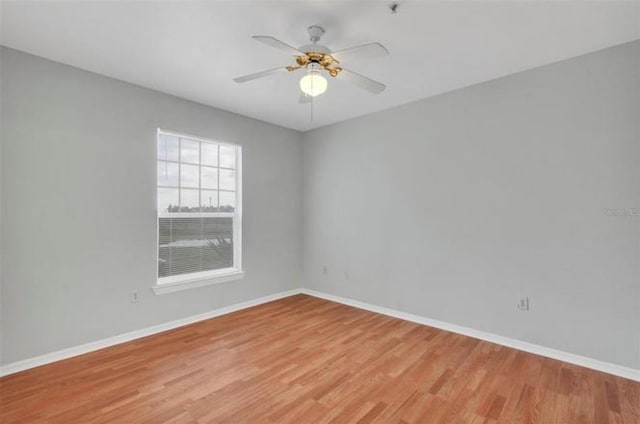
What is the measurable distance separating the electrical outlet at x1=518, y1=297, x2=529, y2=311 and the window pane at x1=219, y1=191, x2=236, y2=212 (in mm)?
3556

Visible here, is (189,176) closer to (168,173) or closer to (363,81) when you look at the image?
(168,173)

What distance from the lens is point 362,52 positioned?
6.63ft

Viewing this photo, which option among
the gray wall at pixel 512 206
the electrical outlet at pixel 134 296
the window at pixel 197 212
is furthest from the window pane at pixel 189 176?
the gray wall at pixel 512 206

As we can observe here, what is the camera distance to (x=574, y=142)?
2715mm

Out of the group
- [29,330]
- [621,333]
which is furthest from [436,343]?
[29,330]

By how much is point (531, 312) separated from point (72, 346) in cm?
432

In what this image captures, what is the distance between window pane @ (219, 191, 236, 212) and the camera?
4.18 meters

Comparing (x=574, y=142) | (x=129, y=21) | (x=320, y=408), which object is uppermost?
(x=129, y=21)

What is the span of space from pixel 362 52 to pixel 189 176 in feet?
8.86

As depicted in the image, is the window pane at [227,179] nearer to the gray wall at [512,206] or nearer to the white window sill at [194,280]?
the white window sill at [194,280]

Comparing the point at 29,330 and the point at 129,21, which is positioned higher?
the point at 129,21

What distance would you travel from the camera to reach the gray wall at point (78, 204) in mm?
2578

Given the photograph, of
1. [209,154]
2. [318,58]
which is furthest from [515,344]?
[209,154]

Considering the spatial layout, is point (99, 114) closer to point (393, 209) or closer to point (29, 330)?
point (29, 330)
